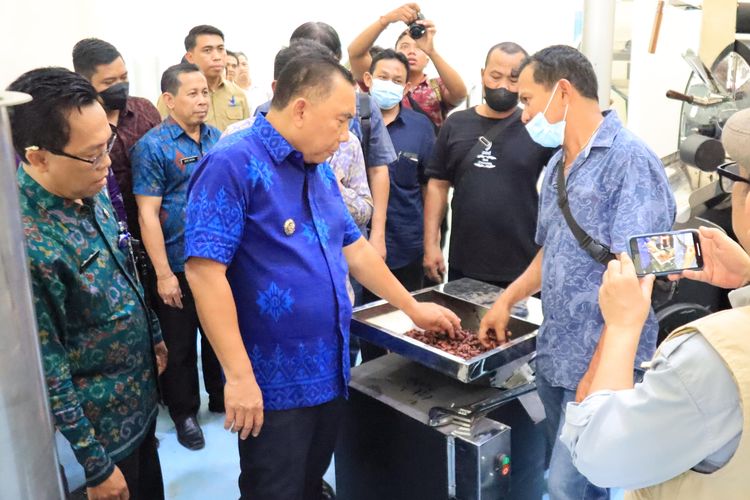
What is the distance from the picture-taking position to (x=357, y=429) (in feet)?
6.48

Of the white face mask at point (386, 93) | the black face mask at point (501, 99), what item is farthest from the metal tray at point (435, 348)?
the white face mask at point (386, 93)

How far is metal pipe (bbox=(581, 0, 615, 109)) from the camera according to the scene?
256cm

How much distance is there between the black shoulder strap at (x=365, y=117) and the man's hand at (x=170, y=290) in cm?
92

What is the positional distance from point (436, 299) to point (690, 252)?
1105 mm

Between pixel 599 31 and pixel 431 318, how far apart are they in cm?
144

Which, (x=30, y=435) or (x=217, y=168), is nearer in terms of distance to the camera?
(x=30, y=435)

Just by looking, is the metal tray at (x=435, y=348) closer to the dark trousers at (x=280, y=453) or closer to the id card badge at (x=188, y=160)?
the dark trousers at (x=280, y=453)

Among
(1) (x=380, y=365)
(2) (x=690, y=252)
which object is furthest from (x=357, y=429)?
(2) (x=690, y=252)

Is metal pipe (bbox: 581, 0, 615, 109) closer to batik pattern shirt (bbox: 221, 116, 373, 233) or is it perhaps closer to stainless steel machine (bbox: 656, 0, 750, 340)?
stainless steel machine (bbox: 656, 0, 750, 340)

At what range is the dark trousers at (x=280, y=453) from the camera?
62.6 inches

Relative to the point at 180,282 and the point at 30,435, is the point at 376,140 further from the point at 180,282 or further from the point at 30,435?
the point at 30,435

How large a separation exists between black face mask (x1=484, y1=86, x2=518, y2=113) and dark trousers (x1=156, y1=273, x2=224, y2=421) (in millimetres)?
1451

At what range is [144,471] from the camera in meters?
1.71

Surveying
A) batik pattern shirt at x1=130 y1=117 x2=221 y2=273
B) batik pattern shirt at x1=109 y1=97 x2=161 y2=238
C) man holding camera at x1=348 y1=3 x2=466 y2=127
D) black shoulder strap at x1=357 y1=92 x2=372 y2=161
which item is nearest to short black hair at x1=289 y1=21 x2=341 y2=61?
black shoulder strap at x1=357 y1=92 x2=372 y2=161
